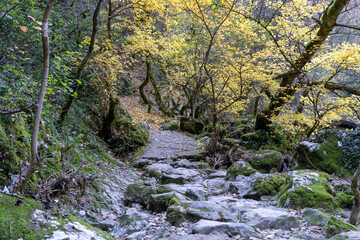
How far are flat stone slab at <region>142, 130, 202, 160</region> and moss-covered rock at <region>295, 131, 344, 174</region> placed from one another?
3.64m

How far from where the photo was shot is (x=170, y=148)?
32.0ft

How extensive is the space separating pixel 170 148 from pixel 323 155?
5530mm

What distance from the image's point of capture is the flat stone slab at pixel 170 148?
862 centimetres

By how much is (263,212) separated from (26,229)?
319cm

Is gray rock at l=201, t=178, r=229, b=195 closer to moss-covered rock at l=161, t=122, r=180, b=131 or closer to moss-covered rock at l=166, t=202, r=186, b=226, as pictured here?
moss-covered rock at l=166, t=202, r=186, b=226

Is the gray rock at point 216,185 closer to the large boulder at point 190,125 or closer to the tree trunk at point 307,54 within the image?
the tree trunk at point 307,54

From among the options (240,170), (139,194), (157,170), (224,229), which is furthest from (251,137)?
(224,229)

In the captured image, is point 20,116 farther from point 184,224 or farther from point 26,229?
point 184,224

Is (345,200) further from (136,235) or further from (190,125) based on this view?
(190,125)

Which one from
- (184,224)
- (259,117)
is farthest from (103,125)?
(259,117)

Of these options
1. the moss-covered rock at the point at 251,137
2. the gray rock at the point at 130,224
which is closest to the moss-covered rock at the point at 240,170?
the gray rock at the point at 130,224

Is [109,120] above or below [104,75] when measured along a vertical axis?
below

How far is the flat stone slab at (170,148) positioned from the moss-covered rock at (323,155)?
364cm

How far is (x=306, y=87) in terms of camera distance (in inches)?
335
